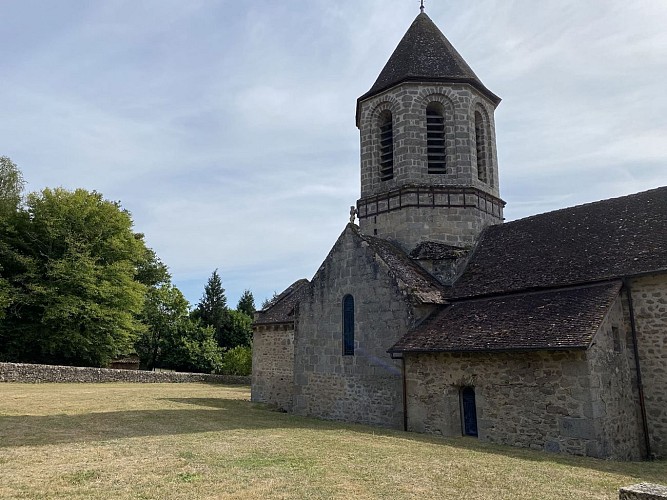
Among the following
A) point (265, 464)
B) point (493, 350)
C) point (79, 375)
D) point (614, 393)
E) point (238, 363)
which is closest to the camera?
point (265, 464)

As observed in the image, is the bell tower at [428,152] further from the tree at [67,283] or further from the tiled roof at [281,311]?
the tree at [67,283]

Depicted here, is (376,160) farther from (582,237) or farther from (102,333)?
(102,333)

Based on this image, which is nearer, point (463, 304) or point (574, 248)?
point (574, 248)

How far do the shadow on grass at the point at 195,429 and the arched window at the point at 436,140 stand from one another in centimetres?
960

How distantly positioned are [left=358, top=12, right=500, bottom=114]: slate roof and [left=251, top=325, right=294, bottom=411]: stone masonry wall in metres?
10.1

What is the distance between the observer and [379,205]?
1877 cm

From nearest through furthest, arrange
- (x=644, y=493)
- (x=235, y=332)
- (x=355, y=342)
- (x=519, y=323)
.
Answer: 1. (x=644, y=493)
2. (x=519, y=323)
3. (x=355, y=342)
4. (x=235, y=332)

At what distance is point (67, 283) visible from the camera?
2975 centimetres

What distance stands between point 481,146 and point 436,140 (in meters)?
2.08

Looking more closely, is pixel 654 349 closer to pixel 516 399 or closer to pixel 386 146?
pixel 516 399

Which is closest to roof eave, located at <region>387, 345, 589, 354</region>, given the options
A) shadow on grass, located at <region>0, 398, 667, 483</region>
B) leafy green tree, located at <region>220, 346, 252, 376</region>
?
shadow on grass, located at <region>0, 398, 667, 483</region>

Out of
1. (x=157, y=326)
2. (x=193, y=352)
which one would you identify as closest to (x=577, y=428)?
(x=193, y=352)

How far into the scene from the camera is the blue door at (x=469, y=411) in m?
12.1

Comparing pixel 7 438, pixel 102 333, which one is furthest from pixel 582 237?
pixel 102 333
